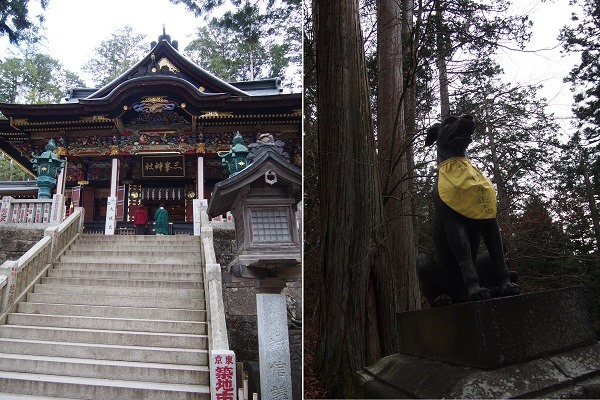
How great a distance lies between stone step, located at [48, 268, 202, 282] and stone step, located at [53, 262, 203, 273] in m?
0.11

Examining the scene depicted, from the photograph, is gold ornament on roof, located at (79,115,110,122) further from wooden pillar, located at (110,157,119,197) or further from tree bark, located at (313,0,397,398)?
tree bark, located at (313,0,397,398)

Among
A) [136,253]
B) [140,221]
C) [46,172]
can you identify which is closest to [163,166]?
[140,221]

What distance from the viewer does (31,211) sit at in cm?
677

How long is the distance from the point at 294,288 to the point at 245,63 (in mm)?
7121

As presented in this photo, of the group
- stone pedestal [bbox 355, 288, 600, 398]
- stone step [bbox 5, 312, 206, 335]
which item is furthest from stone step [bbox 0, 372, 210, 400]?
stone pedestal [bbox 355, 288, 600, 398]

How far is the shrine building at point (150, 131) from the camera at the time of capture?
30.1 ft

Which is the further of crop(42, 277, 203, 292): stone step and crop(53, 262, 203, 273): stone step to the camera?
crop(53, 262, 203, 273): stone step

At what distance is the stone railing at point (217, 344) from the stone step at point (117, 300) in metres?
0.24

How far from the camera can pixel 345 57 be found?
3586mm

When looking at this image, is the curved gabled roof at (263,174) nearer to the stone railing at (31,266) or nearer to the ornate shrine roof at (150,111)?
the stone railing at (31,266)

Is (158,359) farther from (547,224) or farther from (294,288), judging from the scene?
(547,224)

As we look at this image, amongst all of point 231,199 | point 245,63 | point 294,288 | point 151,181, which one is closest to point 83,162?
point 151,181

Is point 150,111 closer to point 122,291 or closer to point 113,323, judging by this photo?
point 122,291

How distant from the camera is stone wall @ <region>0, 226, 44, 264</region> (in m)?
6.45
